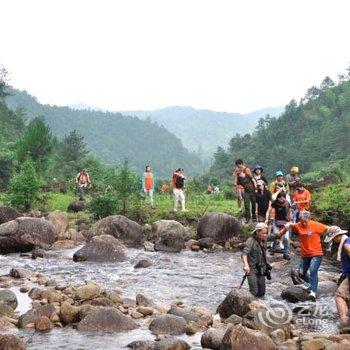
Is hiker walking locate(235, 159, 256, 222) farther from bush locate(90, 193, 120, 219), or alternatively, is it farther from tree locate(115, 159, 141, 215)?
bush locate(90, 193, 120, 219)

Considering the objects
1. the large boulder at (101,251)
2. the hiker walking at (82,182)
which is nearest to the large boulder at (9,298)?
the large boulder at (101,251)

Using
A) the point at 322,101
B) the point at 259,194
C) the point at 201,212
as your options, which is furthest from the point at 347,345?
the point at 322,101

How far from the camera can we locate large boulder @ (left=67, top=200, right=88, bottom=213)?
26891 millimetres

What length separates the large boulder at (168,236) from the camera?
20.2m

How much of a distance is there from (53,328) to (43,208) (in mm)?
16646

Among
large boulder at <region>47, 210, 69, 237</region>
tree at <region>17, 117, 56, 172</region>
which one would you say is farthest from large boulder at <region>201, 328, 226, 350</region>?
tree at <region>17, 117, 56, 172</region>

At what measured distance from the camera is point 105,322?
10336 millimetres

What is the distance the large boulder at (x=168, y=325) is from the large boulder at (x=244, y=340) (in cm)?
154

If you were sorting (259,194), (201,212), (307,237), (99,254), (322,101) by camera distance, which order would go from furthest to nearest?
1. (322,101)
2. (201,212)
3. (259,194)
4. (99,254)
5. (307,237)

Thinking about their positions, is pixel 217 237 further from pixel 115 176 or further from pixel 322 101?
pixel 322 101

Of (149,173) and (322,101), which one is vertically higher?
(322,101)

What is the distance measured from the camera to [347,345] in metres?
8.51

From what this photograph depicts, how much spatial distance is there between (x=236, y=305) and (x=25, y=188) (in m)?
16.7

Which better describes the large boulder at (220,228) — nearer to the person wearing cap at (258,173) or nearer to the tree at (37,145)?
the person wearing cap at (258,173)
